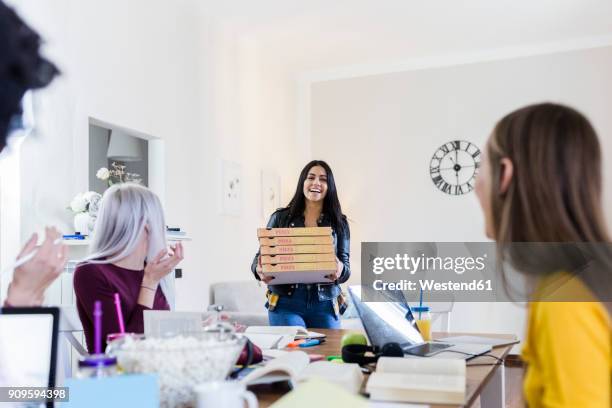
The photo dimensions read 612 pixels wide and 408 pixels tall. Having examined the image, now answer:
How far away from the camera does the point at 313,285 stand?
2.79 metres

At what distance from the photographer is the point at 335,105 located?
606cm

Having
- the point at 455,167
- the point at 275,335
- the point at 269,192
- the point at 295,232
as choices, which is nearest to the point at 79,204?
the point at 295,232

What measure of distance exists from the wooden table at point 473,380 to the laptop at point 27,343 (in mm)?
450

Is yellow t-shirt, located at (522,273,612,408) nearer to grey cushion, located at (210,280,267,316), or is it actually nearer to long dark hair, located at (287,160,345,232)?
long dark hair, located at (287,160,345,232)

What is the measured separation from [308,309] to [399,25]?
298cm

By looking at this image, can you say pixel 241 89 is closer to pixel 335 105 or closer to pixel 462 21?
pixel 335 105

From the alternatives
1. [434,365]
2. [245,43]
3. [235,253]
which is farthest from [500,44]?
[434,365]

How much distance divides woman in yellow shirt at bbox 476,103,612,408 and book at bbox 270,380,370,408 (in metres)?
0.28

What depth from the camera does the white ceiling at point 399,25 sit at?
14.8ft

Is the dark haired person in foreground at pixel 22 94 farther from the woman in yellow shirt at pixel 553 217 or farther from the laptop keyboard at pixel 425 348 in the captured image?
the laptop keyboard at pixel 425 348

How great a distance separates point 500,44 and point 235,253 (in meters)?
3.00

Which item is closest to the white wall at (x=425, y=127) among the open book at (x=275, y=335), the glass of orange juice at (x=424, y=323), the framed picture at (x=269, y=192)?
the framed picture at (x=269, y=192)

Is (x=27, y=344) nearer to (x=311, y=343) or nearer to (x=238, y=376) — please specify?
(x=238, y=376)

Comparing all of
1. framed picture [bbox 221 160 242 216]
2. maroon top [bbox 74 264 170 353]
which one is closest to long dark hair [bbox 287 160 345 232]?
maroon top [bbox 74 264 170 353]
